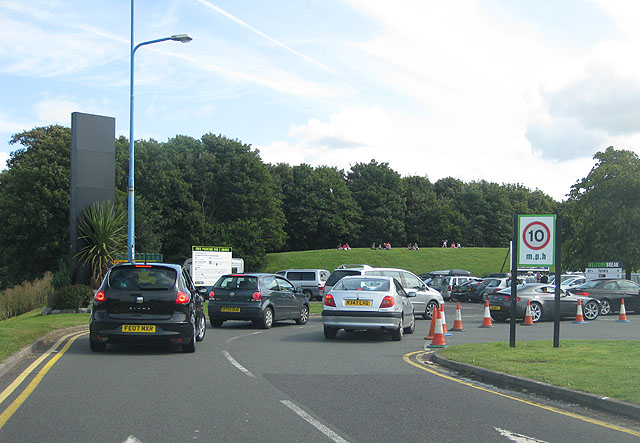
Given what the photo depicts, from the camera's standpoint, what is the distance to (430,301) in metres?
23.2

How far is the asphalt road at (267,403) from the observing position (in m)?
6.37

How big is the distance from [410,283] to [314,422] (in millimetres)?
15781

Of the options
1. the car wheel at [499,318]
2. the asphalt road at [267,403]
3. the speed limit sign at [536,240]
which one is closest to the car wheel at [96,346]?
the asphalt road at [267,403]

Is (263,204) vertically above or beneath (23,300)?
above

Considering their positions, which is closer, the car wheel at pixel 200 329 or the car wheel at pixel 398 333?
the car wheel at pixel 200 329

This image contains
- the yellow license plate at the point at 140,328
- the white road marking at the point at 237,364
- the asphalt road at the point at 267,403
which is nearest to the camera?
the asphalt road at the point at 267,403

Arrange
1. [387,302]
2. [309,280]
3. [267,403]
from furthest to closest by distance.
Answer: [309,280] → [387,302] → [267,403]

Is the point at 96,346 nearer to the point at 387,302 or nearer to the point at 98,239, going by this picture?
the point at 387,302

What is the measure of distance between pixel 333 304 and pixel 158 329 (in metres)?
4.71

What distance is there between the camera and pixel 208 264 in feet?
98.7

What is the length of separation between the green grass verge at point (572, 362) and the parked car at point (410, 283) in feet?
27.3

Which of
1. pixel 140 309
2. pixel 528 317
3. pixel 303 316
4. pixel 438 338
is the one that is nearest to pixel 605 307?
pixel 528 317

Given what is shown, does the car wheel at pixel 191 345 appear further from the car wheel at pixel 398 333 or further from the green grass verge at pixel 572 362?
the car wheel at pixel 398 333

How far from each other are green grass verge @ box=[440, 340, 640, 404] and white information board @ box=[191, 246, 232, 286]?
17980mm
